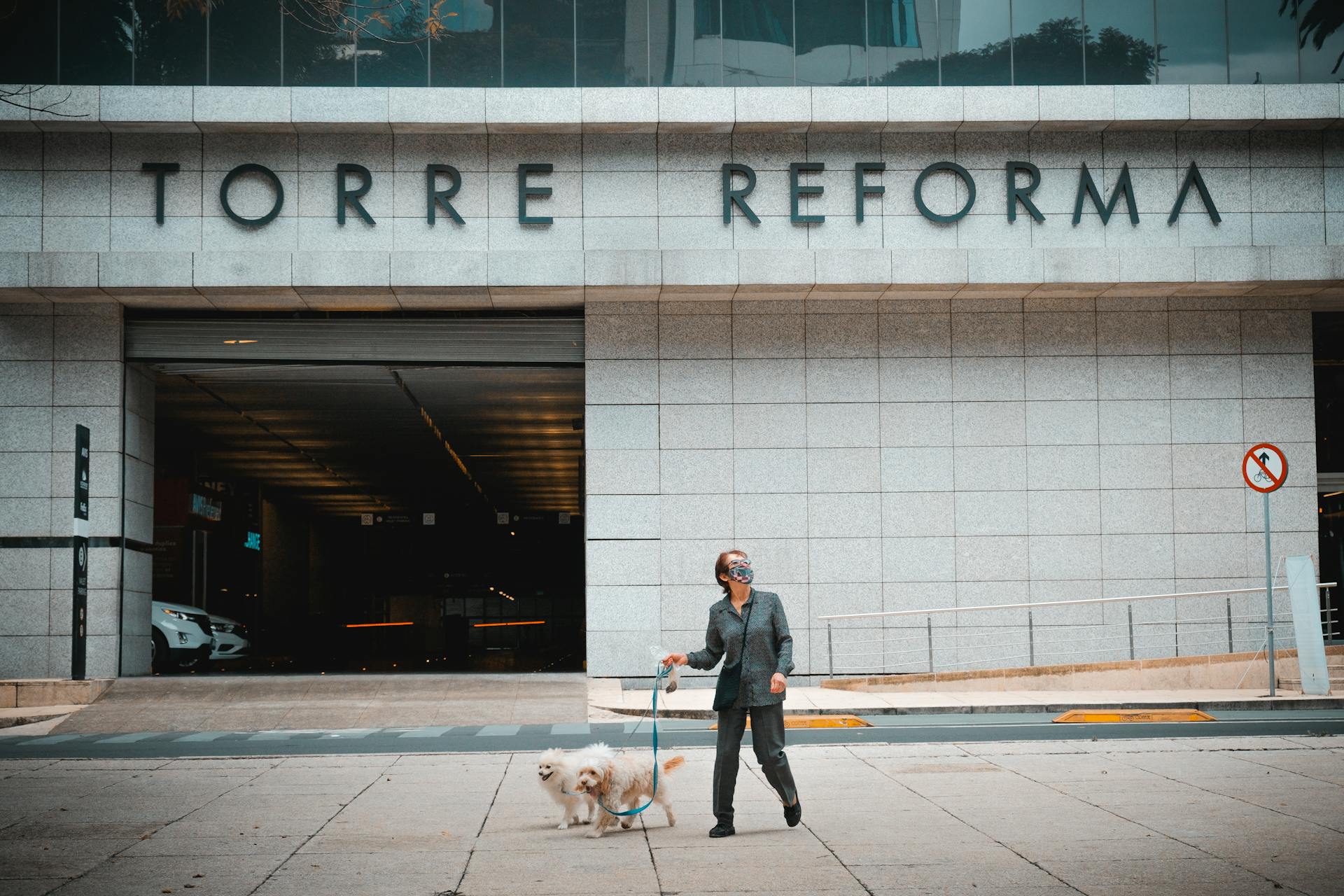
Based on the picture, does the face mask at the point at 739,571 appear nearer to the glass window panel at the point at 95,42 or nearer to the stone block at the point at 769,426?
the stone block at the point at 769,426

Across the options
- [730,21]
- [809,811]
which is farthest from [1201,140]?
[809,811]

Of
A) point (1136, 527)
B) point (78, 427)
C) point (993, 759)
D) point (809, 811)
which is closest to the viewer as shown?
point (809, 811)

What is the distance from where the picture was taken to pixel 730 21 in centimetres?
1864

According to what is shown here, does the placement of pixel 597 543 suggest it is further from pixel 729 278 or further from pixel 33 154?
pixel 33 154

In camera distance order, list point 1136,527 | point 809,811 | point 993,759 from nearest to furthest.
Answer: point 809,811
point 993,759
point 1136,527

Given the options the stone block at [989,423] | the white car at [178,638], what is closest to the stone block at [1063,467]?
the stone block at [989,423]

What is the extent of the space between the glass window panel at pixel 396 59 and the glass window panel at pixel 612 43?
86.8 inches

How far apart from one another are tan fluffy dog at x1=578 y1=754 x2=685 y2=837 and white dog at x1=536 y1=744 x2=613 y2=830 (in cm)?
6

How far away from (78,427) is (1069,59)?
14.8 metres

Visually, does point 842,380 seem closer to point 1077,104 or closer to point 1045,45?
point 1077,104

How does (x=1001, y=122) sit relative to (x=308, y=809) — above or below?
above

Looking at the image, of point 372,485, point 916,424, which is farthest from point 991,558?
point 372,485

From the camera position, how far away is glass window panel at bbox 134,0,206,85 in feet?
59.1

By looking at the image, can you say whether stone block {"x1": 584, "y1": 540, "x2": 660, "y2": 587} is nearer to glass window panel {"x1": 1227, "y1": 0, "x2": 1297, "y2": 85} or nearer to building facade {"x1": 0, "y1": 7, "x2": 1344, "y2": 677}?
building facade {"x1": 0, "y1": 7, "x2": 1344, "y2": 677}
